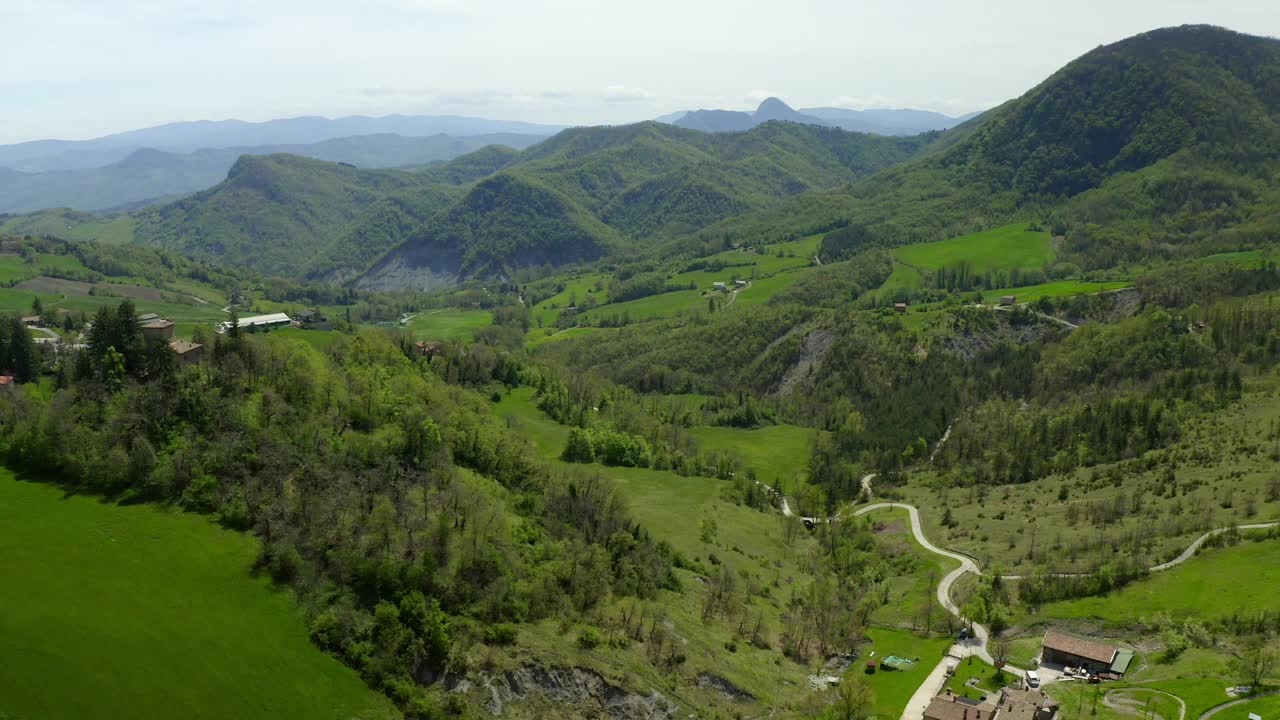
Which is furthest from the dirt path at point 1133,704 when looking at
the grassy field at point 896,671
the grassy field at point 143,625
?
the grassy field at point 143,625

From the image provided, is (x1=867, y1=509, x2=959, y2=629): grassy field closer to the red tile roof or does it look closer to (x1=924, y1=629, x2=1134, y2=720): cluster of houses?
the red tile roof

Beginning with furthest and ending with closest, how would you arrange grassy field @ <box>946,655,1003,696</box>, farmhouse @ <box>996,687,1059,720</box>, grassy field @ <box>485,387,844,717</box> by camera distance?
grassy field @ <box>946,655,1003,696</box> → grassy field @ <box>485,387,844,717</box> → farmhouse @ <box>996,687,1059,720</box>

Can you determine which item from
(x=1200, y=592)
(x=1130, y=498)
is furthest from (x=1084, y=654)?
(x=1130, y=498)

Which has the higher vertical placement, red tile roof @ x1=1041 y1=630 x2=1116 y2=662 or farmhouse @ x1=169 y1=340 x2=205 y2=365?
farmhouse @ x1=169 y1=340 x2=205 y2=365

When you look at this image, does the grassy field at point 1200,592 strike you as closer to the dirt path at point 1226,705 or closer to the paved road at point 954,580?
the paved road at point 954,580

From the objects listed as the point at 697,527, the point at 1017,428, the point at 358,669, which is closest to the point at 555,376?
the point at 697,527

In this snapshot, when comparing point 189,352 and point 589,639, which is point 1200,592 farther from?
point 189,352

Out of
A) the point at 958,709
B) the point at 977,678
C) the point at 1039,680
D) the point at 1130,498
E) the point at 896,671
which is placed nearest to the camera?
the point at 958,709

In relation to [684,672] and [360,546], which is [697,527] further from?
[360,546]

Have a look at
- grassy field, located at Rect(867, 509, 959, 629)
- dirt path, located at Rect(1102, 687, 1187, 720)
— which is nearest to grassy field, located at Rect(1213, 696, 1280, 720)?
dirt path, located at Rect(1102, 687, 1187, 720)
